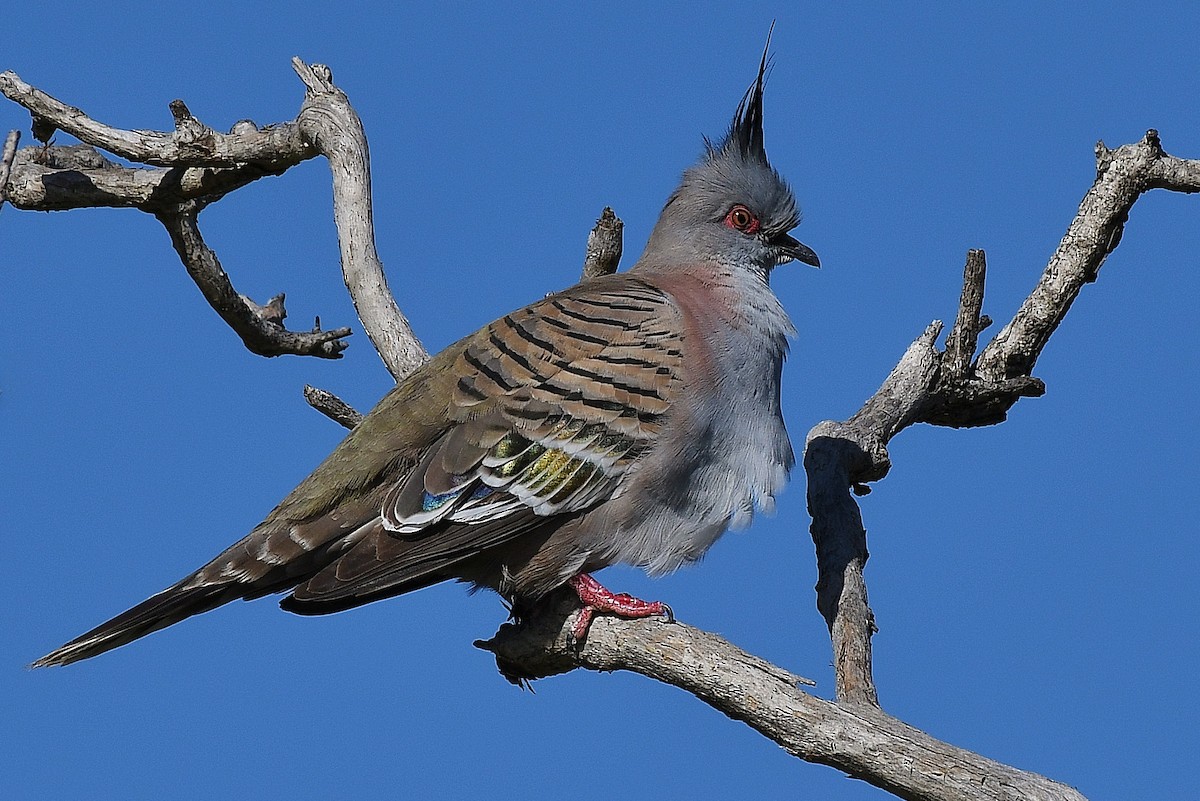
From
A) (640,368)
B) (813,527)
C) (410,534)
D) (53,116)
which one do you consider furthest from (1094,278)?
(53,116)

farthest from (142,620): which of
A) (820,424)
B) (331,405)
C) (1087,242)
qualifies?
(1087,242)

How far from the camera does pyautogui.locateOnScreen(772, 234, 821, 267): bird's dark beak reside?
22.3ft

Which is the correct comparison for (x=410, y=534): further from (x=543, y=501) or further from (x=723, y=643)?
(x=723, y=643)

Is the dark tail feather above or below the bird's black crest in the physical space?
below

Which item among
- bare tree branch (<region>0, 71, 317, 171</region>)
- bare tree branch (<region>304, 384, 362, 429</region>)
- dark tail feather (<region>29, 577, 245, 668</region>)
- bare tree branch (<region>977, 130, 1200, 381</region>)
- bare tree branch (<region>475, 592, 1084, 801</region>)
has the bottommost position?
A: dark tail feather (<region>29, 577, 245, 668</region>)

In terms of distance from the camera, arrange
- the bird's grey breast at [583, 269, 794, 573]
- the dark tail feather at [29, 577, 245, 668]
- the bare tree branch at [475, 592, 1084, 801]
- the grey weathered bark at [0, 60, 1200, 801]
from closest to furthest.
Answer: the bare tree branch at [475, 592, 1084, 801] < the grey weathered bark at [0, 60, 1200, 801] < the dark tail feather at [29, 577, 245, 668] < the bird's grey breast at [583, 269, 794, 573]

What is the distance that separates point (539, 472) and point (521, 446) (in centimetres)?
14

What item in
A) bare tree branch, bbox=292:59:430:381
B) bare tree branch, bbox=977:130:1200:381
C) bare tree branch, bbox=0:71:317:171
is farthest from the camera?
bare tree branch, bbox=0:71:317:171

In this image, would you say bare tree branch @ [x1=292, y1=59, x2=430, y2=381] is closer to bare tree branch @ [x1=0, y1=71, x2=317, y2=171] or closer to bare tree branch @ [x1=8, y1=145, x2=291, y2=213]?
bare tree branch @ [x1=0, y1=71, x2=317, y2=171]

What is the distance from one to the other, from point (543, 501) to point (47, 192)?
495 cm

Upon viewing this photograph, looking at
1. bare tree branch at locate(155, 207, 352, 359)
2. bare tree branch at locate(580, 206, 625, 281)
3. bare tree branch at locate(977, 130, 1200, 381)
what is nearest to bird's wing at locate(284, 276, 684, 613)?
bare tree branch at locate(580, 206, 625, 281)

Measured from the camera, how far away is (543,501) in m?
5.36

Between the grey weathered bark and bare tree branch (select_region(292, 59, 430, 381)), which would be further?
bare tree branch (select_region(292, 59, 430, 381))

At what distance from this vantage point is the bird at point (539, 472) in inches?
209
